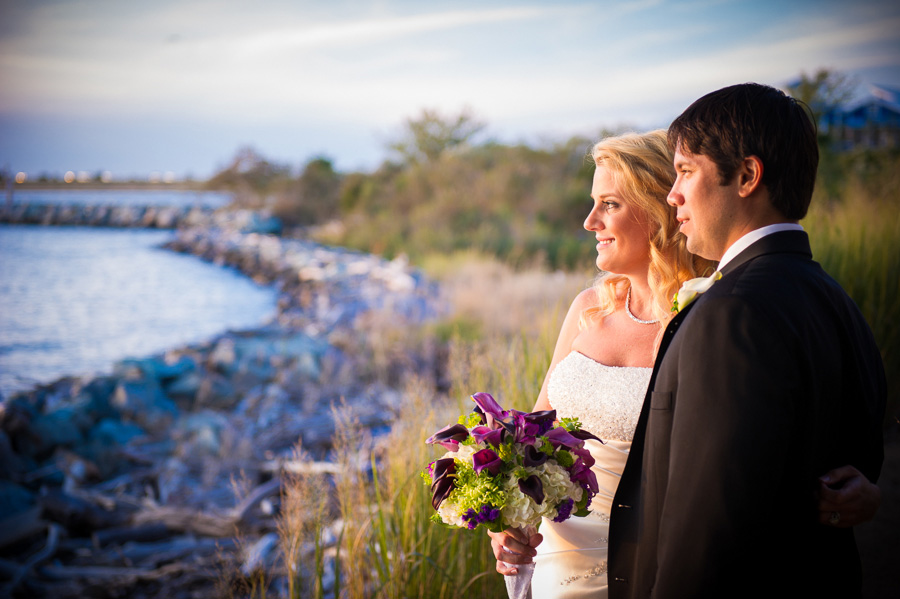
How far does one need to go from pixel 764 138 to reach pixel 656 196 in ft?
3.29

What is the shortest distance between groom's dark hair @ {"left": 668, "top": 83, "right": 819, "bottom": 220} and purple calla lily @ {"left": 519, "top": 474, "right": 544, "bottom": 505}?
3.20ft

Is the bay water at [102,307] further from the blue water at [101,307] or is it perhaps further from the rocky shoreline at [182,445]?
the rocky shoreline at [182,445]

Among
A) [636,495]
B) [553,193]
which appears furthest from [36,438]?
[553,193]

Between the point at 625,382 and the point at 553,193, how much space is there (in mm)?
17559

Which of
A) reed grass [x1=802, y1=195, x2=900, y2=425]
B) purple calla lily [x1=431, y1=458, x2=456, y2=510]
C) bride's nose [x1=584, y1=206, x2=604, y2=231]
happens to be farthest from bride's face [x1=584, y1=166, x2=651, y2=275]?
reed grass [x1=802, y1=195, x2=900, y2=425]

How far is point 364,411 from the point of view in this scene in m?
6.82

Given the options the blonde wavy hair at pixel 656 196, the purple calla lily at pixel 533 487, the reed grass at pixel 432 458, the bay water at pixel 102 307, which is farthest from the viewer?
the bay water at pixel 102 307

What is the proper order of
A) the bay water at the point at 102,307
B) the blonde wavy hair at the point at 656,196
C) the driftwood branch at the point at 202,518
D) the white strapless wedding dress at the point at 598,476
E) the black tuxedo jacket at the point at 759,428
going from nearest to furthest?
the black tuxedo jacket at the point at 759,428 < the white strapless wedding dress at the point at 598,476 < the blonde wavy hair at the point at 656,196 < the driftwood branch at the point at 202,518 < the bay water at the point at 102,307

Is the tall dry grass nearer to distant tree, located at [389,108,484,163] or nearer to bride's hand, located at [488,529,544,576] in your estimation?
bride's hand, located at [488,529,544,576]

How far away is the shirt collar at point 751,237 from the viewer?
54.5 inches

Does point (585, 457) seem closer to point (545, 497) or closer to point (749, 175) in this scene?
point (545, 497)

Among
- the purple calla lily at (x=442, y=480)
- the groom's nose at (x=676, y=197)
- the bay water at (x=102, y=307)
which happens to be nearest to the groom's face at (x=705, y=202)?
the groom's nose at (x=676, y=197)

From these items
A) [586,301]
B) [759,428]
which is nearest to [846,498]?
[759,428]

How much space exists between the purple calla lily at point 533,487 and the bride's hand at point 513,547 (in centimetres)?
29
